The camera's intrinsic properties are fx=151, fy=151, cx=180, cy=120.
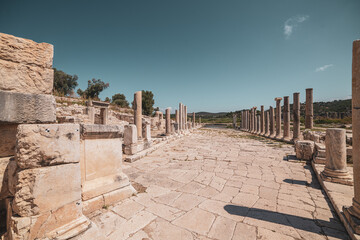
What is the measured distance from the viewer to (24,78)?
185 centimetres

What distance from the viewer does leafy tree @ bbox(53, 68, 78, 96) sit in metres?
29.2

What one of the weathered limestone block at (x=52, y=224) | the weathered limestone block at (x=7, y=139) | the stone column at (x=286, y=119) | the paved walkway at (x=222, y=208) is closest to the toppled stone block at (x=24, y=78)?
the weathered limestone block at (x=7, y=139)

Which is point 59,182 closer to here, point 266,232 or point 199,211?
point 199,211

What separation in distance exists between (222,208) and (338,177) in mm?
2932

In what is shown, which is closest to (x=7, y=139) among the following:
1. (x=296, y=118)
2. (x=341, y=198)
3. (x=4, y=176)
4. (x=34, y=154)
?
(x=4, y=176)

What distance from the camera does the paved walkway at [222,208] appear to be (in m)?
2.08

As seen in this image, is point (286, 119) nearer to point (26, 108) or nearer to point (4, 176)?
point (26, 108)

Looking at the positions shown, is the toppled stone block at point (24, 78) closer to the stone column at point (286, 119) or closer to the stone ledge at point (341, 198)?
the stone ledge at point (341, 198)

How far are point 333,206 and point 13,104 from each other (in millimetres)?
5048

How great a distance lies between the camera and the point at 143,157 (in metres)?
6.32

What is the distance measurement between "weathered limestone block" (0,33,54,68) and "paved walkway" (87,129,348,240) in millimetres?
2339

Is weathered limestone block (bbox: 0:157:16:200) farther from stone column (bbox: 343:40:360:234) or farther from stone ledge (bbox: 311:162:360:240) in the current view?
stone column (bbox: 343:40:360:234)

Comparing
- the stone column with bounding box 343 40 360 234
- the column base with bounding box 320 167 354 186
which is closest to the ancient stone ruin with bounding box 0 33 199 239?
the stone column with bounding box 343 40 360 234

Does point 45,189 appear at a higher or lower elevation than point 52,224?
higher
